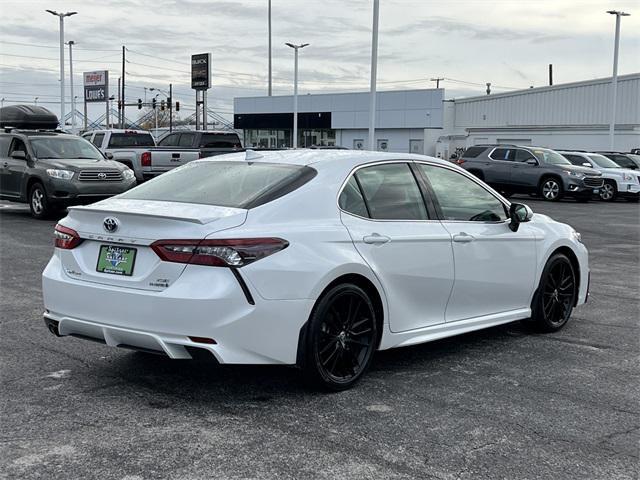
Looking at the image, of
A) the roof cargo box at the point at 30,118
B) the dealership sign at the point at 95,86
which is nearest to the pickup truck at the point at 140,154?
the roof cargo box at the point at 30,118

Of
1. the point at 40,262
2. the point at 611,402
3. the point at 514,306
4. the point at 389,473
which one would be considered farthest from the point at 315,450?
the point at 40,262

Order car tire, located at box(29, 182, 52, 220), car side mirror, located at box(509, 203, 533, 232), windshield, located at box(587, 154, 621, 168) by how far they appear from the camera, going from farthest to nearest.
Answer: windshield, located at box(587, 154, 621, 168) < car tire, located at box(29, 182, 52, 220) < car side mirror, located at box(509, 203, 533, 232)

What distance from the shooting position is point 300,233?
4.91 metres

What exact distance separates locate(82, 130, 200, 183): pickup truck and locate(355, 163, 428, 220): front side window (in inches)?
712

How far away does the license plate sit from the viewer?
15.9ft

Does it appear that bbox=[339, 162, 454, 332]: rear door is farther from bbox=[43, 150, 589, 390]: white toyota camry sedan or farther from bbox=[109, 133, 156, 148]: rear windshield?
bbox=[109, 133, 156, 148]: rear windshield

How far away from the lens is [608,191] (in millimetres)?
28734

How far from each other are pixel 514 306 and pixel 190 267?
3.10 meters

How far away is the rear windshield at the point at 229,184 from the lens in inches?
202

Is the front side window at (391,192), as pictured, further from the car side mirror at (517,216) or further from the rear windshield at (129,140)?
the rear windshield at (129,140)

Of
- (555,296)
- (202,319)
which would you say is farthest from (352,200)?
(555,296)

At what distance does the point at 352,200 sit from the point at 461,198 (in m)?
1.23

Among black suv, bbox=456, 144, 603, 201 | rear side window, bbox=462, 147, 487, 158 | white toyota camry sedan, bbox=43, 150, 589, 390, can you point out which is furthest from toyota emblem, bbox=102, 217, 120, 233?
rear side window, bbox=462, 147, 487, 158

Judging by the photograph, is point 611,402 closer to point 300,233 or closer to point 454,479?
point 454,479
